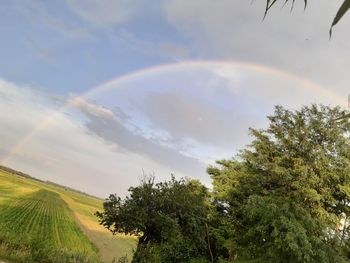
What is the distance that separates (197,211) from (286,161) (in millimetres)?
9447

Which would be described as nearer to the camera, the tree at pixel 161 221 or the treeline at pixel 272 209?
the treeline at pixel 272 209

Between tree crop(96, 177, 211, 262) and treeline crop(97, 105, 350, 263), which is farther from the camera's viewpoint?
tree crop(96, 177, 211, 262)

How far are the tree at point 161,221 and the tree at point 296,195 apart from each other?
2.84 meters

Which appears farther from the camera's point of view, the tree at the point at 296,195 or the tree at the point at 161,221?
the tree at the point at 161,221

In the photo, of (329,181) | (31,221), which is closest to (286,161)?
(329,181)

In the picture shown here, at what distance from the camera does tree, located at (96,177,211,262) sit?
32031 mm

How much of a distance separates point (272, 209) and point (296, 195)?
4.49 metres

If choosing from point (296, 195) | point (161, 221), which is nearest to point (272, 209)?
point (296, 195)

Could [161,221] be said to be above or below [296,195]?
below

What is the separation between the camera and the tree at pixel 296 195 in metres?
25.0

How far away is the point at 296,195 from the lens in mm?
29312

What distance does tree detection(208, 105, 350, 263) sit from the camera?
984 inches

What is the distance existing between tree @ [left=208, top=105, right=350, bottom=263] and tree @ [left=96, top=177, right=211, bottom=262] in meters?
2.84

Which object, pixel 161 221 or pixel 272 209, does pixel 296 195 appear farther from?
pixel 161 221
